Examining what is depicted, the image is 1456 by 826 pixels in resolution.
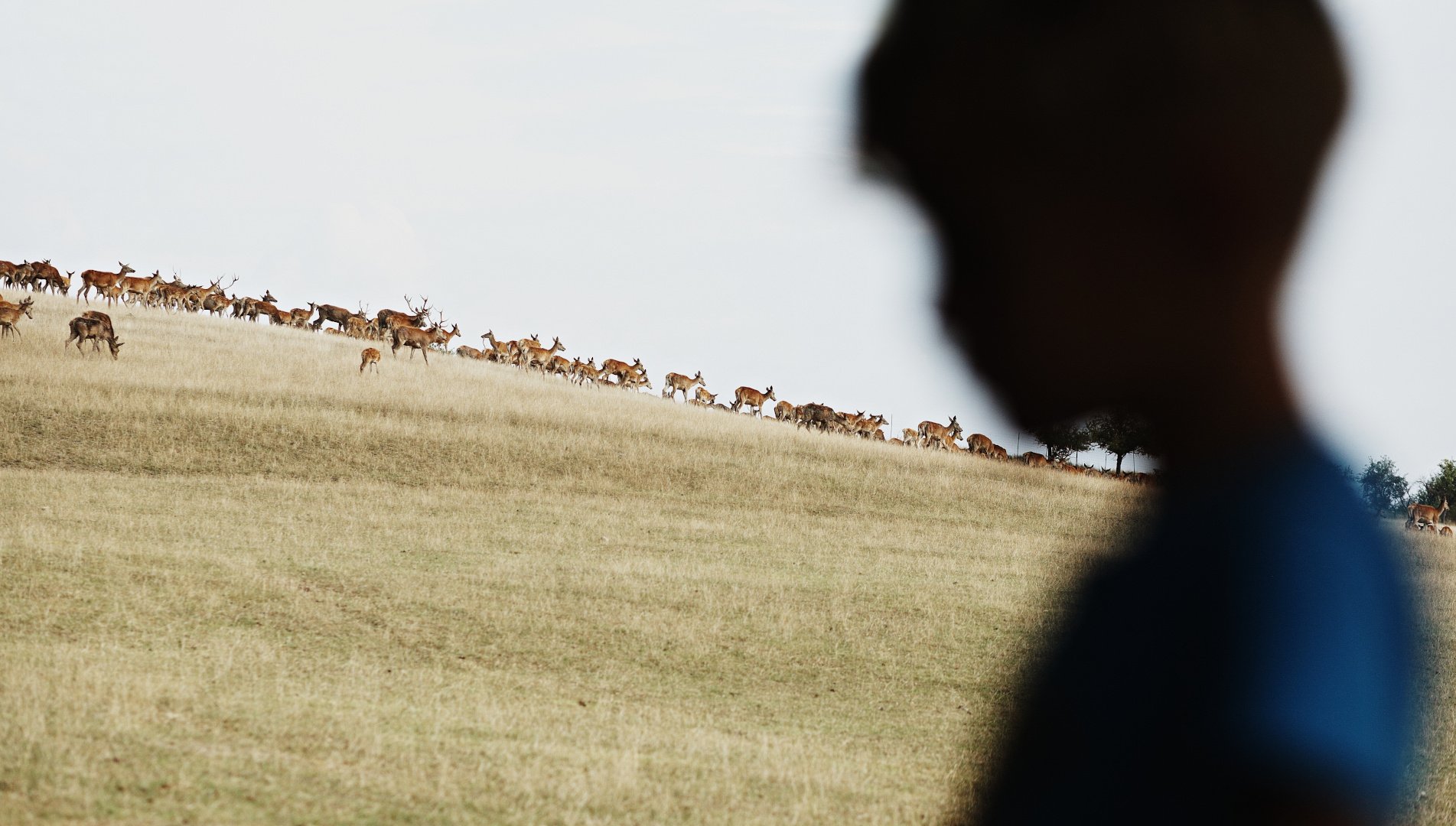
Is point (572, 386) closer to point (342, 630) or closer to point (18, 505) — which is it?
point (18, 505)

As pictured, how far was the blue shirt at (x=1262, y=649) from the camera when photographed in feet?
5.58

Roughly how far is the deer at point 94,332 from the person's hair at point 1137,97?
3616cm

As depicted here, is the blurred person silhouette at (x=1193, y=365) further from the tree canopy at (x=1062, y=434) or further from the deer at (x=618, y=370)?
the deer at (x=618, y=370)

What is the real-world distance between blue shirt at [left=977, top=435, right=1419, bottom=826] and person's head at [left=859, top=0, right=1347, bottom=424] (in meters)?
0.21

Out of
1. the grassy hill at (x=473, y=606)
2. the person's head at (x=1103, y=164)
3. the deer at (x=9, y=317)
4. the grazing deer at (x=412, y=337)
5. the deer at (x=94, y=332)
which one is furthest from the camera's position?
the grazing deer at (x=412, y=337)

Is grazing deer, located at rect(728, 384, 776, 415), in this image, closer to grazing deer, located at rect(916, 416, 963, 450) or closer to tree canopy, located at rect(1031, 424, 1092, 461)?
grazing deer, located at rect(916, 416, 963, 450)

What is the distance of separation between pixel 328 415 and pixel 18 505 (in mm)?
11305

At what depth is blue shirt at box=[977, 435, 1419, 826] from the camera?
1701 millimetres

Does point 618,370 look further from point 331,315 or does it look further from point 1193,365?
point 1193,365

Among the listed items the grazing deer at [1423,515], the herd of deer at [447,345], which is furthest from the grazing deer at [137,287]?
the grazing deer at [1423,515]

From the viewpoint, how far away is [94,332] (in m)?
34.6

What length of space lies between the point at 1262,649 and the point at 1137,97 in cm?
A: 75

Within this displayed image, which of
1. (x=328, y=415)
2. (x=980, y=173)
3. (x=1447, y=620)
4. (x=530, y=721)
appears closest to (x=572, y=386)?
(x=328, y=415)

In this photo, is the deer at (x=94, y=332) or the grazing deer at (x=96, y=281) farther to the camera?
the grazing deer at (x=96, y=281)
